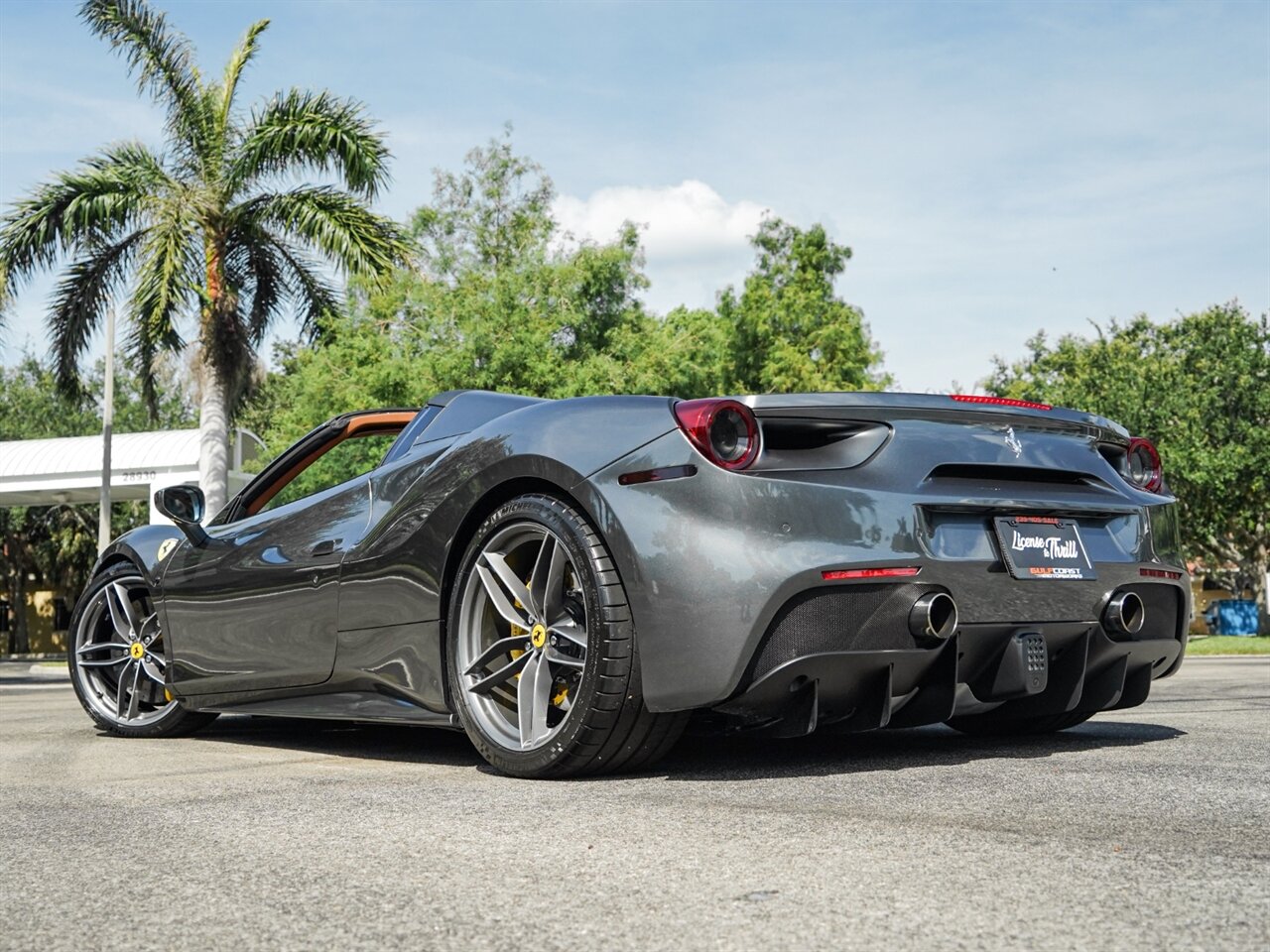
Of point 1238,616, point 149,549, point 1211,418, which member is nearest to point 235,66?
point 149,549

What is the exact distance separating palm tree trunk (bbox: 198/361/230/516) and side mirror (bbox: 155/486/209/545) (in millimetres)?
14808

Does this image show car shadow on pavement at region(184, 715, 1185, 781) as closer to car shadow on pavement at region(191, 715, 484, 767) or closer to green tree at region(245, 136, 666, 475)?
car shadow on pavement at region(191, 715, 484, 767)

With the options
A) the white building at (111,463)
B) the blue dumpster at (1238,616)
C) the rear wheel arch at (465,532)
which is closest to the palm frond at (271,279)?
the white building at (111,463)

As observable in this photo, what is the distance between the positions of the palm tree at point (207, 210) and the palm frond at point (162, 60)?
1cm

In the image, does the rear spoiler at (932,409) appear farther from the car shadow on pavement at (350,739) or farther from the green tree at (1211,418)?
the green tree at (1211,418)

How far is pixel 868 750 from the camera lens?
4.58 meters

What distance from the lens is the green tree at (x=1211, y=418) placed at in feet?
109

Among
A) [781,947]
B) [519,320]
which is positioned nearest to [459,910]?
[781,947]

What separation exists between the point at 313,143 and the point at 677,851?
18.6 meters

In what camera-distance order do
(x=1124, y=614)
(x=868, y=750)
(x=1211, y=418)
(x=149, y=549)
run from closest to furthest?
1. (x=1124, y=614)
2. (x=868, y=750)
3. (x=149, y=549)
4. (x=1211, y=418)

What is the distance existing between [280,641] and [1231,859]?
341cm

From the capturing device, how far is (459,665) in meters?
4.33

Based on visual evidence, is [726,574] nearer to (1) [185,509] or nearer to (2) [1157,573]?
(2) [1157,573]

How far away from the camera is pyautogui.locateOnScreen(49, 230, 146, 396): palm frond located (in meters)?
20.3
